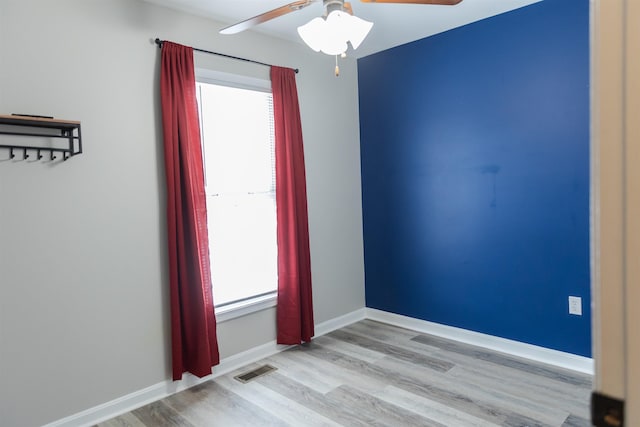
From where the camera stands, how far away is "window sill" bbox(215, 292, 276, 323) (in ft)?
10.1

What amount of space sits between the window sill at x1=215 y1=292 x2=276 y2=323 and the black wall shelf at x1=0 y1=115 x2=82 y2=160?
1.43 meters

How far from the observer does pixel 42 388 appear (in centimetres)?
227

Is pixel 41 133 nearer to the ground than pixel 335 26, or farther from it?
nearer to the ground

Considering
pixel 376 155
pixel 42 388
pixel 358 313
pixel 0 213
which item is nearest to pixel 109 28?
pixel 0 213

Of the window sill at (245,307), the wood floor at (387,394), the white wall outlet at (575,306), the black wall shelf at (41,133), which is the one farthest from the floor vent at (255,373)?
the white wall outlet at (575,306)

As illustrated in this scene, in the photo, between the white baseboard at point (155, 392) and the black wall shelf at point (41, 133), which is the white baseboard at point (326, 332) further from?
the black wall shelf at point (41, 133)

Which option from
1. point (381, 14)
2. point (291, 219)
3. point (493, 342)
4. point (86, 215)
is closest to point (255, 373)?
point (291, 219)

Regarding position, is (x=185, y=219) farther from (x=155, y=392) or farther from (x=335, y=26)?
(x=335, y=26)

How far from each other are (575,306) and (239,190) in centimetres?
252

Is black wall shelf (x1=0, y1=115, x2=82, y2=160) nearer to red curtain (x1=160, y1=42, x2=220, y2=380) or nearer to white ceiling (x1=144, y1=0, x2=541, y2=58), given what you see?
red curtain (x1=160, y1=42, x2=220, y2=380)

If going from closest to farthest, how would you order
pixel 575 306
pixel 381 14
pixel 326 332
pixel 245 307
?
1. pixel 575 306
2. pixel 381 14
3. pixel 245 307
4. pixel 326 332

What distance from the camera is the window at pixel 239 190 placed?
10.1ft

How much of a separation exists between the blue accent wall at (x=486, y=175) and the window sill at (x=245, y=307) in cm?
121

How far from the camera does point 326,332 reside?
151 inches
